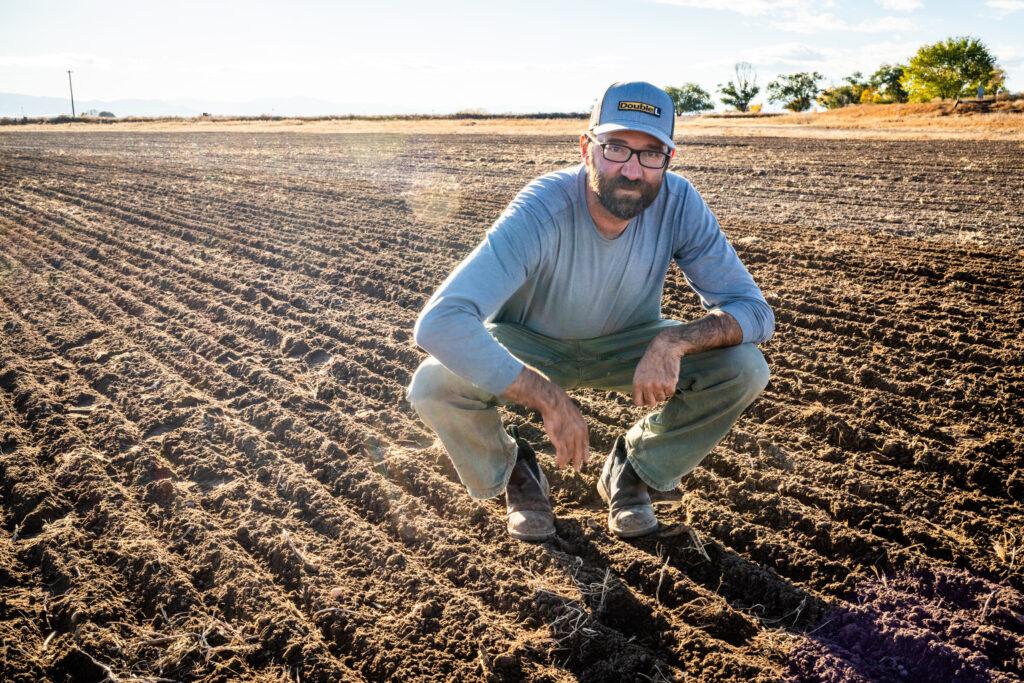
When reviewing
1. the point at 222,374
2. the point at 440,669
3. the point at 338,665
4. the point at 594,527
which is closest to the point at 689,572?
the point at 594,527

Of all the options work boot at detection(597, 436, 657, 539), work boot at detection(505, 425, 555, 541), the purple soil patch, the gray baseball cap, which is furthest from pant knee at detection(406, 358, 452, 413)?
the purple soil patch

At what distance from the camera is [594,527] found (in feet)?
9.68

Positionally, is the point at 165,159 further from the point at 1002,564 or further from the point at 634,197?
the point at 1002,564

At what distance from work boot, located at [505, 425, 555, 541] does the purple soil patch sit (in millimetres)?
1006

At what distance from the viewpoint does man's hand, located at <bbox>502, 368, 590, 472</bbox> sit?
2.51 meters

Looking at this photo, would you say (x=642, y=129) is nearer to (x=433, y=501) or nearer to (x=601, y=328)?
(x=601, y=328)

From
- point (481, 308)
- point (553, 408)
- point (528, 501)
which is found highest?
point (481, 308)

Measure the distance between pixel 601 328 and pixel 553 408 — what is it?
0.69 metres

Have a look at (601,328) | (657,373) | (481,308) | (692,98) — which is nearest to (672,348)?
(657,373)

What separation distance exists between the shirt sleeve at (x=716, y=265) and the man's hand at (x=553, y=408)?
0.79m

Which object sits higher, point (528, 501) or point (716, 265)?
point (716, 265)

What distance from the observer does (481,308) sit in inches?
101

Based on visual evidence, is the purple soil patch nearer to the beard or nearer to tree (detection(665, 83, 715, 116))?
the beard

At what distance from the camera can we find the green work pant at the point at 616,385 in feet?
9.06
